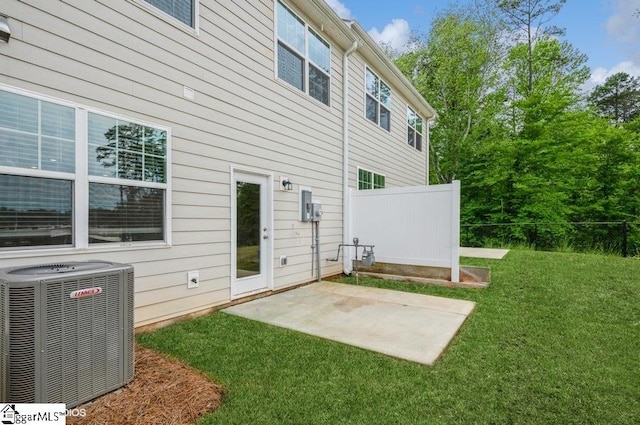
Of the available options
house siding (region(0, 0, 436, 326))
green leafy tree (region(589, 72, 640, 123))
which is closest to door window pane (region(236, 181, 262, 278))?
house siding (region(0, 0, 436, 326))

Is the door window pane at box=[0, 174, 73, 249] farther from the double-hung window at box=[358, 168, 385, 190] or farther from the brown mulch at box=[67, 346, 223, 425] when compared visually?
the double-hung window at box=[358, 168, 385, 190]

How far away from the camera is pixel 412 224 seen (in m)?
6.35

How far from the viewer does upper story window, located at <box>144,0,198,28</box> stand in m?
3.83

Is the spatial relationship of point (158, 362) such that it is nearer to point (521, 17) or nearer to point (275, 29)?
point (275, 29)

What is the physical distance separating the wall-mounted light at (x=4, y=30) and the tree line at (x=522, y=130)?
13286mm

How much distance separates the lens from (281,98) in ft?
18.4

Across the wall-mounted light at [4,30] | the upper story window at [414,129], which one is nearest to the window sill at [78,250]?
the wall-mounted light at [4,30]

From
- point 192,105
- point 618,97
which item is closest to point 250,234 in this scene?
point 192,105

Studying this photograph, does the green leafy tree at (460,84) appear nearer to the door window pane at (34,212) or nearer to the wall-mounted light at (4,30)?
the door window pane at (34,212)

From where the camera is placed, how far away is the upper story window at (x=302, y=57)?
5.67 m

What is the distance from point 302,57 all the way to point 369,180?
11.5 feet

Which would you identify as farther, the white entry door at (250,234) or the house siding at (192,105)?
the white entry door at (250,234)

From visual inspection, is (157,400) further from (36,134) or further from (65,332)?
(36,134)

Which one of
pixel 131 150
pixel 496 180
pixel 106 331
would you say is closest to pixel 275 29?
pixel 131 150
